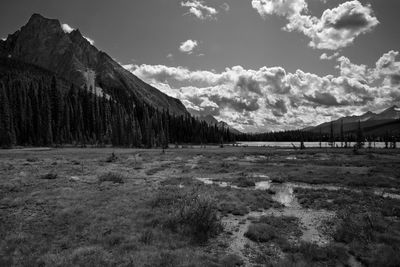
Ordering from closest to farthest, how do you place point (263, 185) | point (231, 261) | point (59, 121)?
point (231, 261)
point (263, 185)
point (59, 121)

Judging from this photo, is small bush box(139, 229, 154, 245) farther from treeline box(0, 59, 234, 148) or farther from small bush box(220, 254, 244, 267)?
treeline box(0, 59, 234, 148)

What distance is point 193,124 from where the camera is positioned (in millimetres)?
169750

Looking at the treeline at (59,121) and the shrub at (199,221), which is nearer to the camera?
the shrub at (199,221)

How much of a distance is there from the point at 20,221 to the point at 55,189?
282 inches

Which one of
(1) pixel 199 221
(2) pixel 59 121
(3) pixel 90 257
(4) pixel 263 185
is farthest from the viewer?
(2) pixel 59 121

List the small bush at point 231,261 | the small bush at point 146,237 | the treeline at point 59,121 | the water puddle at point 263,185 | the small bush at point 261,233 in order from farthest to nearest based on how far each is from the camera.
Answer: the treeline at point 59,121 → the water puddle at point 263,185 → the small bush at point 261,233 → the small bush at point 146,237 → the small bush at point 231,261

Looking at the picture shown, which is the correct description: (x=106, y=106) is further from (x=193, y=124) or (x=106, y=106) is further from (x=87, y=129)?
(x=193, y=124)

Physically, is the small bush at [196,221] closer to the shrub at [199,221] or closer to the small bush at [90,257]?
the shrub at [199,221]

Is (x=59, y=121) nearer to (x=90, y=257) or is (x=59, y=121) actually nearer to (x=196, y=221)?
(x=196, y=221)

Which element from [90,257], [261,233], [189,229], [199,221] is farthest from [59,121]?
[261,233]

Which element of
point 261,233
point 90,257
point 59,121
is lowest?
point 261,233

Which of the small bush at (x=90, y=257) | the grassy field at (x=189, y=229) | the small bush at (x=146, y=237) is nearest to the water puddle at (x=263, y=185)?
the grassy field at (x=189, y=229)

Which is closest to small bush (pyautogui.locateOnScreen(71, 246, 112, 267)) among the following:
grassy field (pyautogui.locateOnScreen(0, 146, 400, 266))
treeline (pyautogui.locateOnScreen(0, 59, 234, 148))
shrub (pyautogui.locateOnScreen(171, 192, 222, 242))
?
grassy field (pyautogui.locateOnScreen(0, 146, 400, 266))

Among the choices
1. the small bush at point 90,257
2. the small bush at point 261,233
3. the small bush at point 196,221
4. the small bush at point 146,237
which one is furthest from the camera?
the small bush at point 196,221
